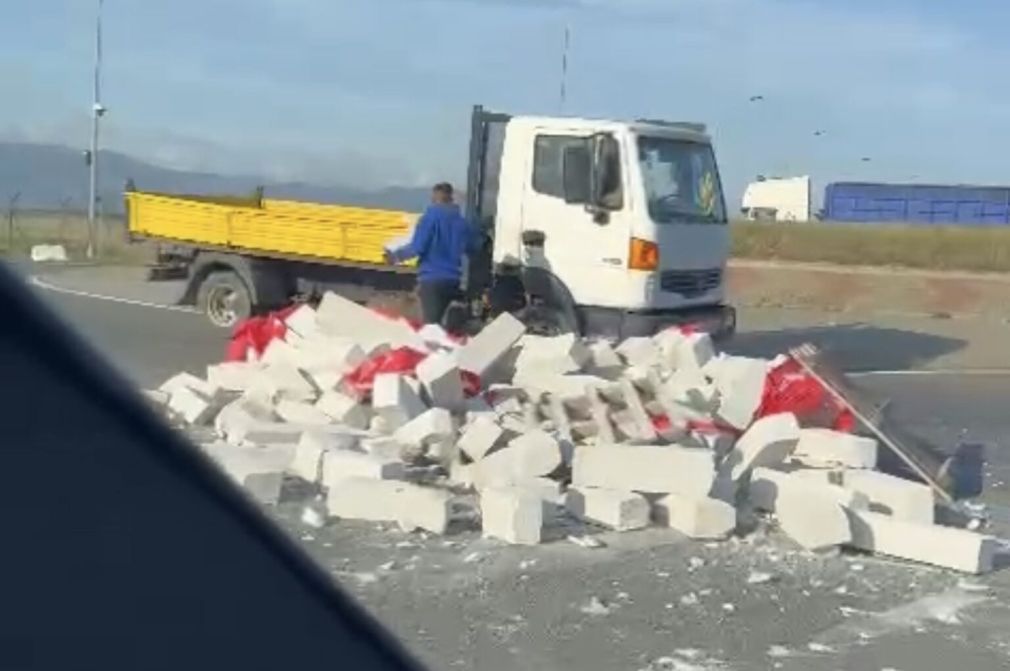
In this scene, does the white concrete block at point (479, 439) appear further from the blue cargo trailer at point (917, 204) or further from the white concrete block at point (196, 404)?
the blue cargo trailer at point (917, 204)

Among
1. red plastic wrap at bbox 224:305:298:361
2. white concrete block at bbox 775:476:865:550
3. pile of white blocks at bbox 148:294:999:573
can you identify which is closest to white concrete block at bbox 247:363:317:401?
pile of white blocks at bbox 148:294:999:573

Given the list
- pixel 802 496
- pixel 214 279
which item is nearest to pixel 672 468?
pixel 802 496

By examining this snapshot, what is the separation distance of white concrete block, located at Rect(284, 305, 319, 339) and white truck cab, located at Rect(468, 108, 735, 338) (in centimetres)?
318

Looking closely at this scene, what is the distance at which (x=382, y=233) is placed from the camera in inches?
699

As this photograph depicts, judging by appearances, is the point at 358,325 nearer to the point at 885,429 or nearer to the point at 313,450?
the point at 313,450

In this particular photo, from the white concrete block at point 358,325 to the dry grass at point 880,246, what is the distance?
22328mm

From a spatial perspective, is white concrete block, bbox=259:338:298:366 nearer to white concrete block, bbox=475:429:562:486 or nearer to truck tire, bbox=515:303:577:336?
white concrete block, bbox=475:429:562:486

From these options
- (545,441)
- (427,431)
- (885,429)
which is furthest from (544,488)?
(885,429)

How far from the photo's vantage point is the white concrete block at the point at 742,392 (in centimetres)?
1112

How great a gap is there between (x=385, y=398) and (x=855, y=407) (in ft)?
9.84

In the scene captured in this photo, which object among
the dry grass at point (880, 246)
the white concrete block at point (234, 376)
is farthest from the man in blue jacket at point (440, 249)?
the dry grass at point (880, 246)

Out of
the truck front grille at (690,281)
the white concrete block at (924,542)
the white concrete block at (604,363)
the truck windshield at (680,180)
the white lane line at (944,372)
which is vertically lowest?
the white lane line at (944,372)

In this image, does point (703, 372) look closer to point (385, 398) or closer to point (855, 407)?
point (855, 407)

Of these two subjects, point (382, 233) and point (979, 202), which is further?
point (979, 202)
